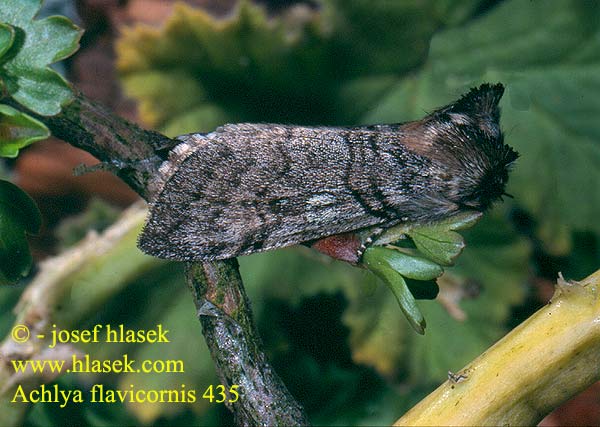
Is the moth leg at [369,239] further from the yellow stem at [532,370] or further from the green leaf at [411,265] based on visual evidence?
the yellow stem at [532,370]

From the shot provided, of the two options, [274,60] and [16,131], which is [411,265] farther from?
[274,60]

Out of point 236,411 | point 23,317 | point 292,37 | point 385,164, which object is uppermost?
point 292,37

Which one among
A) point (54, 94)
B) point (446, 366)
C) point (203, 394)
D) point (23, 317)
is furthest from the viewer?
point (446, 366)

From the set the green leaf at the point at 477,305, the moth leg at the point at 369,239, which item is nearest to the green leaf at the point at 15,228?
the moth leg at the point at 369,239

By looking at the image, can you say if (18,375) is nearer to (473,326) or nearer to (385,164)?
(385,164)

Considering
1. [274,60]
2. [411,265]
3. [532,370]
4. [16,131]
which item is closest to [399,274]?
[411,265]

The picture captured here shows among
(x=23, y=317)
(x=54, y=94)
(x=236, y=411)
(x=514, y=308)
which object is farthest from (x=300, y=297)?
(x=54, y=94)

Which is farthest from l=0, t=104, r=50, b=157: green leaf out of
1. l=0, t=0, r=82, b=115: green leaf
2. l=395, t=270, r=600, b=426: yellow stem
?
l=395, t=270, r=600, b=426: yellow stem
